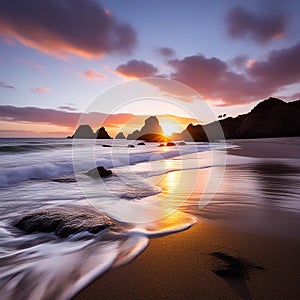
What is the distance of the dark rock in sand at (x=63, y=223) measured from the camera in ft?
9.10

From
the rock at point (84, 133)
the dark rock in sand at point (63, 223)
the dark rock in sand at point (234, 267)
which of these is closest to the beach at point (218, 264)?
the dark rock in sand at point (234, 267)

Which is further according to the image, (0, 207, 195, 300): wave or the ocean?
the ocean

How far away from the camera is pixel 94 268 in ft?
6.42

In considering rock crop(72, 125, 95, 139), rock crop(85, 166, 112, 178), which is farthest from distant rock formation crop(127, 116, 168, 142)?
rock crop(85, 166, 112, 178)

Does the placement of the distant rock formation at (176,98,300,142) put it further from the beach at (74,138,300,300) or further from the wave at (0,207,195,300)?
the wave at (0,207,195,300)

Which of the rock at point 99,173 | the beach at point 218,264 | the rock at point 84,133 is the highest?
the rock at point 84,133

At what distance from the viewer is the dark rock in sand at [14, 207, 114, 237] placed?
2.77 m

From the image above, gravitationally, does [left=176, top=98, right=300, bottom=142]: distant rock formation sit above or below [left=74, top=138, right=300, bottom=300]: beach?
above

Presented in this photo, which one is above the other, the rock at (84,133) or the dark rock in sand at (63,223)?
the rock at (84,133)

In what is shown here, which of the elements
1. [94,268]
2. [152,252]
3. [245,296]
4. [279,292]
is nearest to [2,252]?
[94,268]

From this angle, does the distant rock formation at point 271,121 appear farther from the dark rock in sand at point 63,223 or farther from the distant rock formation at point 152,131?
the dark rock in sand at point 63,223

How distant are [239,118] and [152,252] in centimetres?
11345

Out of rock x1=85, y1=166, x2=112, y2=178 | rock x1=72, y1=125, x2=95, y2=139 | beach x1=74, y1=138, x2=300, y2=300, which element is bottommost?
rock x1=85, y1=166, x2=112, y2=178

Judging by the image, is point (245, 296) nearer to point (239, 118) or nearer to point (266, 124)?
point (266, 124)
